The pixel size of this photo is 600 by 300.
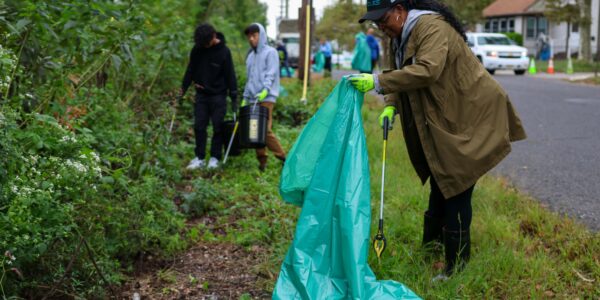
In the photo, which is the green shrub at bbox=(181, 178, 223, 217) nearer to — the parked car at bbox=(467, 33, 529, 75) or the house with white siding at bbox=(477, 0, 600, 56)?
the parked car at bbox=(467, 33, 529, 75)

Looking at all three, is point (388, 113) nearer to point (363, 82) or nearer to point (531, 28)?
point (363, 82)

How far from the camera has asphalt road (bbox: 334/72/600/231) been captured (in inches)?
223

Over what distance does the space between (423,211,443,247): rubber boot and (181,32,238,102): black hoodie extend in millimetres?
4002

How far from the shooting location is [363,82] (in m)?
3.81

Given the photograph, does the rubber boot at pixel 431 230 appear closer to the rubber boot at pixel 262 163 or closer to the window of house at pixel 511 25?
the rubber boot at pixel 262 163

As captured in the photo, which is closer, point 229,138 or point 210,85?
point 210,85

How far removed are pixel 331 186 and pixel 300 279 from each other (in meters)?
0.55

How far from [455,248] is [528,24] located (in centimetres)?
5509

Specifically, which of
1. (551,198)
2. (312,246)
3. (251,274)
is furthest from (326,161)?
(551,198)

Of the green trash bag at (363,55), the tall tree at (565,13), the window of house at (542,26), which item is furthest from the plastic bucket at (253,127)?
the window of house at (542,26)

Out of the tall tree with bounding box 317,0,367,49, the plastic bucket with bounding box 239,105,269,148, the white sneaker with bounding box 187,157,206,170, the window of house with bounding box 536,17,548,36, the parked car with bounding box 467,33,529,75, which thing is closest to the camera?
the plastic bucket with bounding box 239,105,269,148

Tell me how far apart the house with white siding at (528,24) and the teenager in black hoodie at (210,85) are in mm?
43526

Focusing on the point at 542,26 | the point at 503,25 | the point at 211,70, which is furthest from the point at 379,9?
the point at 503,25

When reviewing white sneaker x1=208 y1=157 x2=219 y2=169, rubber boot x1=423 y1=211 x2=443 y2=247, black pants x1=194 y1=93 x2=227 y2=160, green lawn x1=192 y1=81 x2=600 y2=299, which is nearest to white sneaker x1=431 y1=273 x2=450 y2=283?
green lawn x1=192 y1=81 x2=600 y2=299
